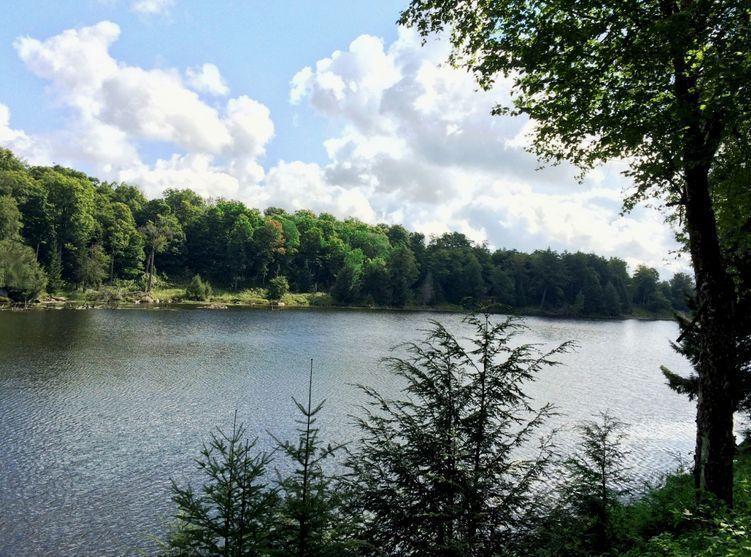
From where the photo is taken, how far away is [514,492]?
5828 millimetres

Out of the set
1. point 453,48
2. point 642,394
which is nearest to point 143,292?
point 642,394

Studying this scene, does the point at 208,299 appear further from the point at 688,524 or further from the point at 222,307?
the point at 688,524


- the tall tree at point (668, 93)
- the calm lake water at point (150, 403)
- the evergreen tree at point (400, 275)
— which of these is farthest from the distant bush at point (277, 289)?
the tall tree at point (668, 93)

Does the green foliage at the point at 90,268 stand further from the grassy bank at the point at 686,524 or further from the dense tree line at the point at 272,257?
the grassy bank at the point at 686,524

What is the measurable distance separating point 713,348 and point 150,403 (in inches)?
897

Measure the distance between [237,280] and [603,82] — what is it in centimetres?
9509

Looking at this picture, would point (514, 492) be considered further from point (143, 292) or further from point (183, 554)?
point (143, 292)

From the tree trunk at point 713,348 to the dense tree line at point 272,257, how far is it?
266 feet

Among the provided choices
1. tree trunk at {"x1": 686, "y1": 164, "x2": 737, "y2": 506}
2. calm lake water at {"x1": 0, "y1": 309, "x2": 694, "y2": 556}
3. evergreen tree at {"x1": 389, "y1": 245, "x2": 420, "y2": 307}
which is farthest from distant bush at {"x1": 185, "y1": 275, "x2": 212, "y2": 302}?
tree trunk at {"x1": 686, "y1": 164, "x2": 737, "y2": 506}

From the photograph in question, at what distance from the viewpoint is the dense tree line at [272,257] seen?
2970 inches

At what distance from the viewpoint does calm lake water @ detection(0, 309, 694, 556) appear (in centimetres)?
1248

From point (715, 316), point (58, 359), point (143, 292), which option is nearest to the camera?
point (715, 316)

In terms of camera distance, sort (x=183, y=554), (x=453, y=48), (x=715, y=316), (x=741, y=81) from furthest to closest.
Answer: (x=453, y=48) → (x=715, y=316) → (x=741, y=81) → (x=183, y=554)

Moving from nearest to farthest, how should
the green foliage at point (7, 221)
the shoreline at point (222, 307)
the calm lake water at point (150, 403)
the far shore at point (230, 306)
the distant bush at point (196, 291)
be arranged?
the calm lake water at point (150, 403) → the shoreline at point (222, 307) → the green foliage at point (7, 221) → the far shore at point (230, 306) → the distant bush at point (196, 291)
